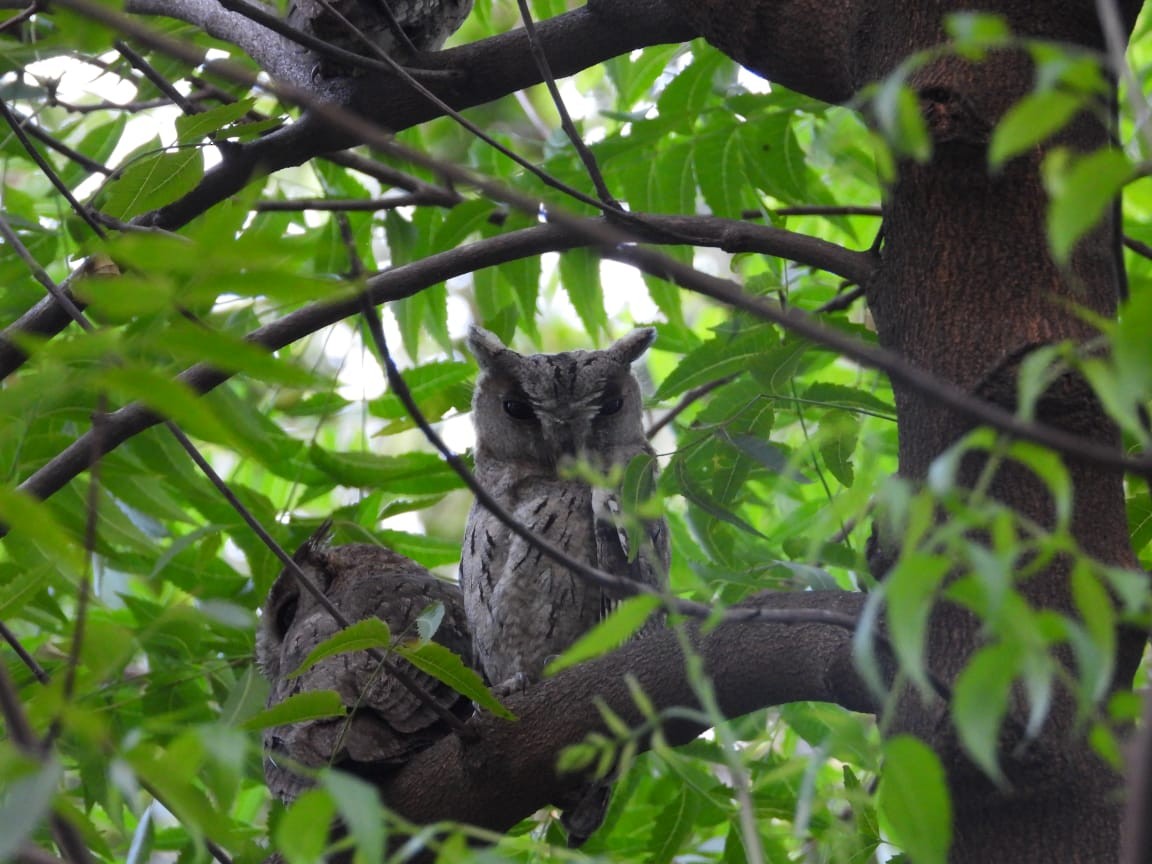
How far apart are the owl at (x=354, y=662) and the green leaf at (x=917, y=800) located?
4.64ft

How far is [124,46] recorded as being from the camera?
2.54m

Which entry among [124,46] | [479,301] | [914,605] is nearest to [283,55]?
[124,46]

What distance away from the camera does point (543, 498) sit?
10.8ft

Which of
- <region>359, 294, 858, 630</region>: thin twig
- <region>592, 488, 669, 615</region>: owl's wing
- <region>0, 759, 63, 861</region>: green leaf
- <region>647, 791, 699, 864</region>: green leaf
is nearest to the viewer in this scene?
<region>0, 759, 63, 861</region>: green leaf

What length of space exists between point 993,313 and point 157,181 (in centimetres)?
125

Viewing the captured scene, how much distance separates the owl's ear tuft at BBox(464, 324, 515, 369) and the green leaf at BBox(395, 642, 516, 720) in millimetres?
1566

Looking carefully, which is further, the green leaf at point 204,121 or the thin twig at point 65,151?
the thin twig at point 65,151

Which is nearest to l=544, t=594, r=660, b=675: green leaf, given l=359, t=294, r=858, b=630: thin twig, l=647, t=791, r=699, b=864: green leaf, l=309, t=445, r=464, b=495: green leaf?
l=359, t=294, r=858, b=630: thin twig

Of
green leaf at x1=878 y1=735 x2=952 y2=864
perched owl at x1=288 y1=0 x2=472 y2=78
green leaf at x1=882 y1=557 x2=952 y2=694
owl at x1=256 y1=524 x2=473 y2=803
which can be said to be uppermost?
perched owl at x1=288 y1=0 x2=472 y2=78

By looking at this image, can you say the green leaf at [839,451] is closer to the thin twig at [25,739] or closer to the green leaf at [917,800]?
the green leaf at [917,800]

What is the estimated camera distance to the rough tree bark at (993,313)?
1.41 metres

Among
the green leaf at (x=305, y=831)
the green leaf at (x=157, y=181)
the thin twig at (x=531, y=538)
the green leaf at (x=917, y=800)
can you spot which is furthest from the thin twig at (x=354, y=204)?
the green leaf at (x=917, y=800)

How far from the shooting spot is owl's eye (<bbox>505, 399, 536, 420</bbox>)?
3408mm

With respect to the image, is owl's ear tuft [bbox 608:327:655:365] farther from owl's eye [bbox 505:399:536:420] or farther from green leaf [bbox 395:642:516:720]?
green leaf [bbox 395:642:516:720]
